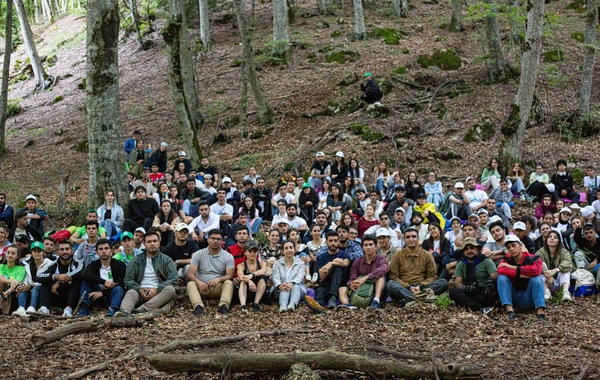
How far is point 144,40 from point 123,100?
798cm

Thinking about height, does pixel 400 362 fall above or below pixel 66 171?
above

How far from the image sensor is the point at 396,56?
73.0 ft

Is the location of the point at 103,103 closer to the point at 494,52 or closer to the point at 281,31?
the point at 281,31

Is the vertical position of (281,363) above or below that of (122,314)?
above

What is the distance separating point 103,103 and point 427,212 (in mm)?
6947

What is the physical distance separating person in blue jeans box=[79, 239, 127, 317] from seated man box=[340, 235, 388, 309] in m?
3.39

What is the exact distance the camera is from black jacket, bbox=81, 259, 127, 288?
813 centimetres

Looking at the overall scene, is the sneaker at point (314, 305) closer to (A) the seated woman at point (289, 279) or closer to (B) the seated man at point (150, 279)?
(A) the seated woman at point (289, 279)

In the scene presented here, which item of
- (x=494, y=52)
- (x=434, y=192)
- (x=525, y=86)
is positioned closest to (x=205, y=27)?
(x=494, y=52)

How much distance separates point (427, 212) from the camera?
1131 centimetres

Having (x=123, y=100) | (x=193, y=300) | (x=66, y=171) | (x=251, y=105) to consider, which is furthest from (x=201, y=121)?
(x=193, y=300)

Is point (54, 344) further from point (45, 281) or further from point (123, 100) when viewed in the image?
point (123, 100)

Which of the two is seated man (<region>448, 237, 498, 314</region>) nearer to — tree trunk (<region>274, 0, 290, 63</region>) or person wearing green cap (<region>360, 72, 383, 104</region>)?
person wearing green cap (<region>360, 72, 383, 104</region>)

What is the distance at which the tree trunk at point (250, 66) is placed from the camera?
17641mm
